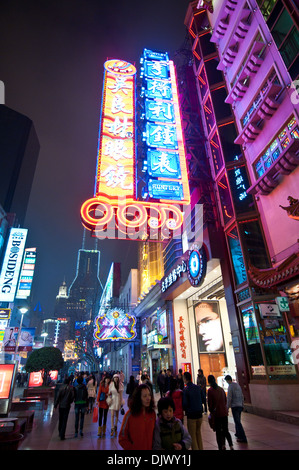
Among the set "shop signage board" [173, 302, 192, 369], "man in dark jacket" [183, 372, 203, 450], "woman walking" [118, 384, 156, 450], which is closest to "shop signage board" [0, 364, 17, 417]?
"man in dark jacket" [183, 372, 203, 450]

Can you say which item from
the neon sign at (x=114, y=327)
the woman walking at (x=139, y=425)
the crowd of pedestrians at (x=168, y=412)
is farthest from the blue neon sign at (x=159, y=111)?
the neon sign at (x=114, y=327)

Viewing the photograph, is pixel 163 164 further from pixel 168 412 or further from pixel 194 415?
pixel 168 412

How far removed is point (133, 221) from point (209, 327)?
10.6 m

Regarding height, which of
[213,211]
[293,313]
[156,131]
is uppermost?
[156,131]

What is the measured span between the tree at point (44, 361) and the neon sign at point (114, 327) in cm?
568

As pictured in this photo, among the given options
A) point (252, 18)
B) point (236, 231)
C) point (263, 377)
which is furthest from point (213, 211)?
point (252, 18)

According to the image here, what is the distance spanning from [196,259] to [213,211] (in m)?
3.58

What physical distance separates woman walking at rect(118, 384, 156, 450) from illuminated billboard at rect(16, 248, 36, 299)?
97.5 ft

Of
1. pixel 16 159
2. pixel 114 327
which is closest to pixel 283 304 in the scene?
pixel 114 327

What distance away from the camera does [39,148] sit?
128 meters

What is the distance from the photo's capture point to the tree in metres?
19.4

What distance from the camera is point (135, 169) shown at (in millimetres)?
14992

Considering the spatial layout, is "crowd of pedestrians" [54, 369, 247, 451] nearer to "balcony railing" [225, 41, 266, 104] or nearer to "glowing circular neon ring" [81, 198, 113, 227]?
"glowing circular neon ring" [81, 198, 113, 227]

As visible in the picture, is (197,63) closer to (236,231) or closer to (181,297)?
(236,231)
